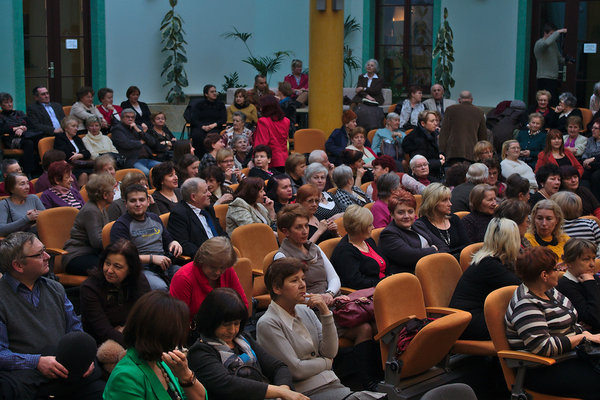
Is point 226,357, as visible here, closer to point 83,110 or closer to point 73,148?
point 73,148

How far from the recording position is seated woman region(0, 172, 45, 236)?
5809mm

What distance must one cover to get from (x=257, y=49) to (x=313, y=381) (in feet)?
35.9

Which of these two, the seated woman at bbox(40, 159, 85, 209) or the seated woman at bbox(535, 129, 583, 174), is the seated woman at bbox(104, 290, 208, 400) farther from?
the seated woman at bbox(535, 129, 583, 174)

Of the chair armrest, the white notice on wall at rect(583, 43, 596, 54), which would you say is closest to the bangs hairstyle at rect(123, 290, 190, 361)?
the chair armrest

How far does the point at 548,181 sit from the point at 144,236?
12.4 feet

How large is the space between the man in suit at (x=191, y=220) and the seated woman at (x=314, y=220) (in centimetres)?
70

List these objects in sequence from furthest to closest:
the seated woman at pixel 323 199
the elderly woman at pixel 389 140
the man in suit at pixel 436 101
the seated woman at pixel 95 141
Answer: the man in suit at pixel 436 101, the elderly woman at pixel 389 140, the seated woman at pixel 95 141, the seated woman at pixel 323 199

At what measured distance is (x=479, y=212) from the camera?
6195 mm

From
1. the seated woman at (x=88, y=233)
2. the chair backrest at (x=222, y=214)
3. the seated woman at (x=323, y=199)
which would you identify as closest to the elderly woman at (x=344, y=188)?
the seated woman at (x=323, y=199)

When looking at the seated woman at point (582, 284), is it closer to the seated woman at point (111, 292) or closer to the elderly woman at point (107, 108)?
A: the seated woman at point (111, 292)

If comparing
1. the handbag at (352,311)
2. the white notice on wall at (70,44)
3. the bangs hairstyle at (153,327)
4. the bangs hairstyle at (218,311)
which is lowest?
the handbag at (352,311)

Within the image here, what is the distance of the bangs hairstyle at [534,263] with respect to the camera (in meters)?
4.25

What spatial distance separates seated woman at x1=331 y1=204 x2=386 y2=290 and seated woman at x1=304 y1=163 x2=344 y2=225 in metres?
0.98

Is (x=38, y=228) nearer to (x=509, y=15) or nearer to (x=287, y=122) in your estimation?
(x=287, y=122)
